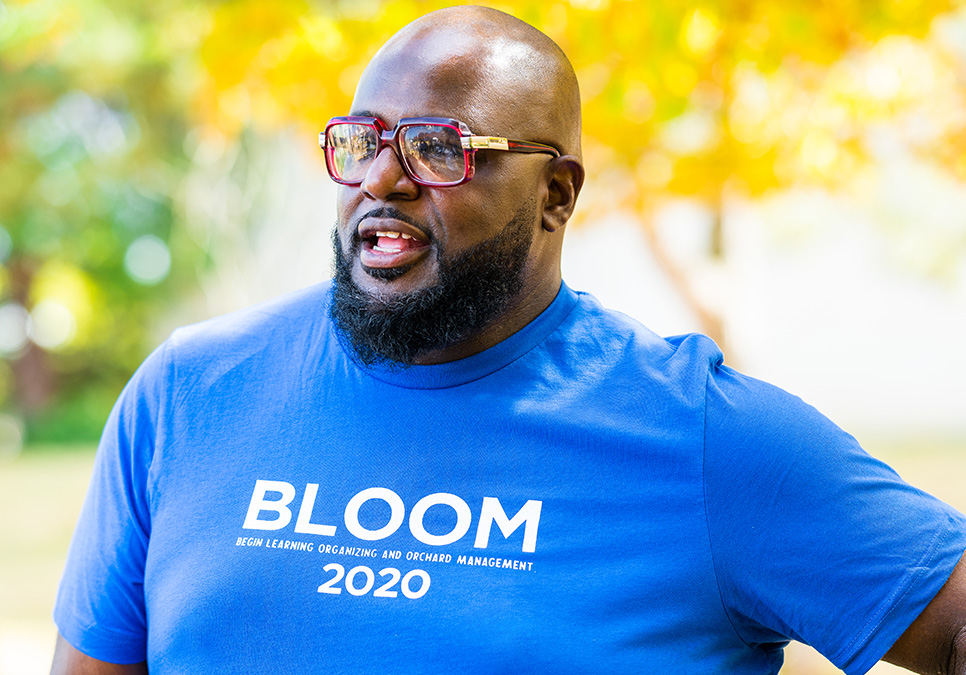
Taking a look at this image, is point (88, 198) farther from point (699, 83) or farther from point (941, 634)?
point (941, 634)

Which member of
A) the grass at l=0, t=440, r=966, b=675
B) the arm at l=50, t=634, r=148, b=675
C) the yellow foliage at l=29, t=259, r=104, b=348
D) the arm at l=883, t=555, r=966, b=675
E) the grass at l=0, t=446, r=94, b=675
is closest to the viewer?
the arm at l=883, t=555, r=966, b=675

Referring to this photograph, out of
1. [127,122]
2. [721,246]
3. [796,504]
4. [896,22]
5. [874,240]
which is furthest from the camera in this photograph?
[127,122]

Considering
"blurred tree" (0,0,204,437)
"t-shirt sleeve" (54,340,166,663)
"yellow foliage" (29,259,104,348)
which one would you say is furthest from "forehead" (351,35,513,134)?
"yellow foliage" (29,259,104,348)

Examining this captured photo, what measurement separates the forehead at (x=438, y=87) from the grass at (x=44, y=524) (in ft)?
13.6

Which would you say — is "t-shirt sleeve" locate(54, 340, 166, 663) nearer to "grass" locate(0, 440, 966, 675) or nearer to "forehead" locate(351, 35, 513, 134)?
"forehead" locate(351, 35, 513, 134)

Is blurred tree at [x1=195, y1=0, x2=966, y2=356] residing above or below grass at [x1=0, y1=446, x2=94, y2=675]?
above

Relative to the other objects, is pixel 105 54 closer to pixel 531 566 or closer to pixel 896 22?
pixel 896 22

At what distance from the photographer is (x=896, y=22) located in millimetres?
3480

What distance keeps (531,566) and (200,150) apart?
16297mm

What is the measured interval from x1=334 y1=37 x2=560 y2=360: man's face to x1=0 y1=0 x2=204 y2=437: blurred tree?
12.1 meters

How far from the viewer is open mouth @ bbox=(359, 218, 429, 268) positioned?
194 centimetres

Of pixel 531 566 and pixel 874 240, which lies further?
pixel 874 240

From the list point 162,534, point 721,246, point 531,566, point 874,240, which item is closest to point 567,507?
point 531,566

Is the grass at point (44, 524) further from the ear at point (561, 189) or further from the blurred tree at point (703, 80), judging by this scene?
the ear at point (561, 189)
